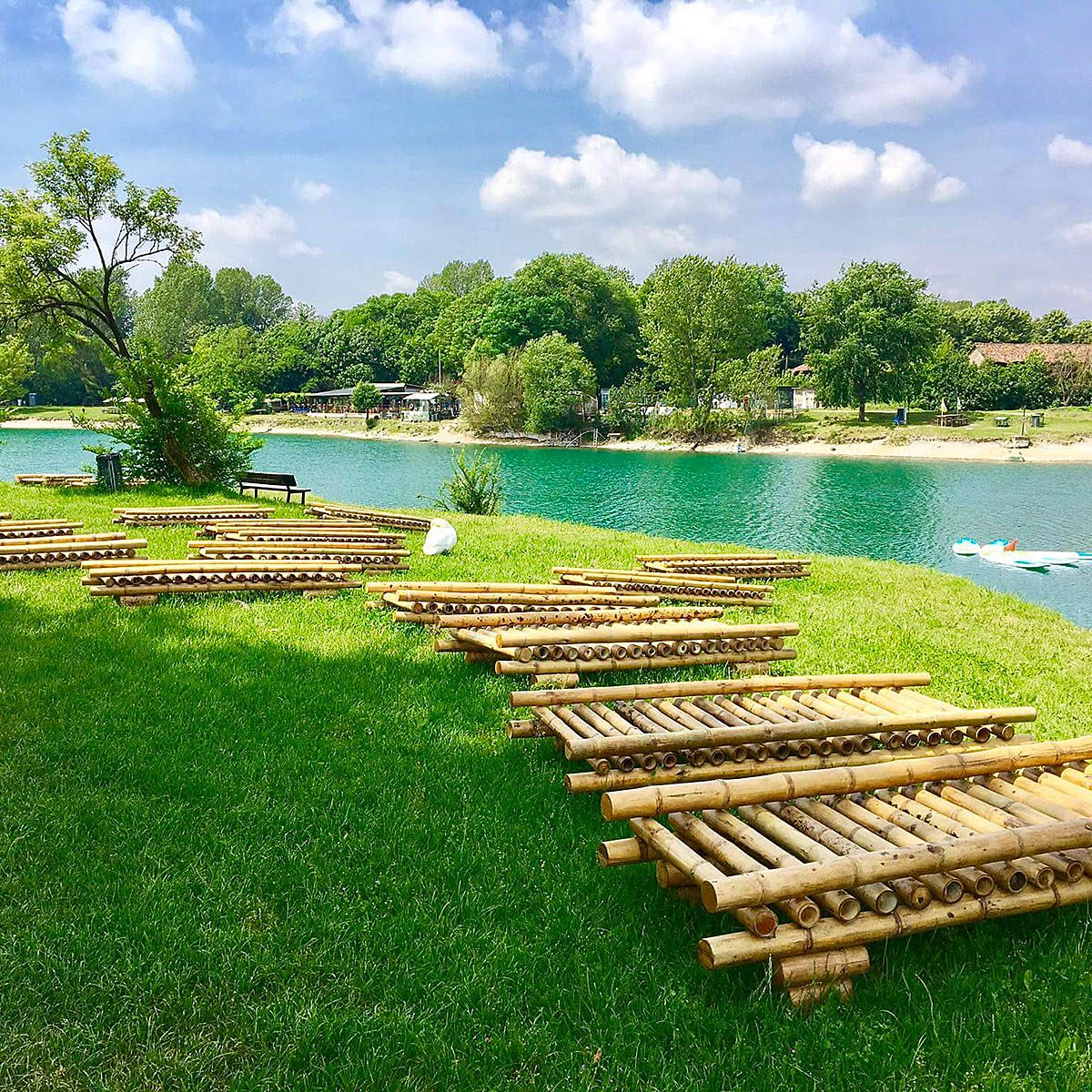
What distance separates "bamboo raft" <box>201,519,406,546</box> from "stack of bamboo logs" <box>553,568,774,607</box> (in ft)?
12.8

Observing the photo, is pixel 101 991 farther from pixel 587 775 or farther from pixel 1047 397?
pixel 1047 397

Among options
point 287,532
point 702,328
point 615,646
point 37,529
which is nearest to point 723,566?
point 615,646

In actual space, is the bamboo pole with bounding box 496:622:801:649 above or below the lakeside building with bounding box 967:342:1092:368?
below

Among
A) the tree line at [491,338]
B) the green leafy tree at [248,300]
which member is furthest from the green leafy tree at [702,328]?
the green leafy tree at [248,300]

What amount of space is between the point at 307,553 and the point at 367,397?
91874 mm

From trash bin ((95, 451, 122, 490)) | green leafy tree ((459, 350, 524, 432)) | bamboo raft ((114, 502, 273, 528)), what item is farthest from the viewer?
green leafy tree ((459, 350, 524, 432))

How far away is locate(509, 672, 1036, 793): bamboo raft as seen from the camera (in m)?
5.49

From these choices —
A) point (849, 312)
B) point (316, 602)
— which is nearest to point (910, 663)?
point (316, 602)

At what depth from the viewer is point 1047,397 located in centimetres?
8088

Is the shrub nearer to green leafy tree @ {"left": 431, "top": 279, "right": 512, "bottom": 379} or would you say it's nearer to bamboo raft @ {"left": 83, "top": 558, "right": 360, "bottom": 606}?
bamboo raft @ {"left": 83, "top": 558, "right": 360, "bottom": 606}

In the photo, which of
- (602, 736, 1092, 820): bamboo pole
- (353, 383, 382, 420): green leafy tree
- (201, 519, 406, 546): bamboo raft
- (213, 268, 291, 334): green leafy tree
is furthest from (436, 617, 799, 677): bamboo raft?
(213, 268, 291, 334): green leafy tree

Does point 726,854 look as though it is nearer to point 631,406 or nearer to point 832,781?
point 832,781

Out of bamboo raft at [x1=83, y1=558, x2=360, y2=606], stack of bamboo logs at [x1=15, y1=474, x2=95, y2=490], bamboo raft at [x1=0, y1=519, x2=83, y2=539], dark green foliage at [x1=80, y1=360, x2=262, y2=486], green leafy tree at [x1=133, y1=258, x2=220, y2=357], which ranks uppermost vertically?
green leafy tree at [x1=133, y1=258, x2=220, y2=357]

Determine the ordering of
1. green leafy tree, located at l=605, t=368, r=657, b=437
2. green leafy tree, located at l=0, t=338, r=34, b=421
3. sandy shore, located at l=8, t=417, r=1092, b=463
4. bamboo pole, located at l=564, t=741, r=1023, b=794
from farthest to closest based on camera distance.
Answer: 1. green leafy tree, located at l=605, t=368, r=657, b=437
2. sandy shore, located at l=8, t=417, r=1092, b=463
3. green leafy tree, located at l=0, t=338, r=34, b=421
4. bamboo pole, located at l=564, t=741, r=1023, b=794
